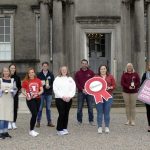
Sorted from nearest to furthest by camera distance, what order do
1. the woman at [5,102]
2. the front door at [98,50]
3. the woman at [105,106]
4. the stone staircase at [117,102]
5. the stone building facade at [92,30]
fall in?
the woman at [5,102]
the woman at [105,106]
the stone staircase at [117,102]
the stone building facade at [92,30]
the front door at [98,50]

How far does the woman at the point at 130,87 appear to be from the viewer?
13961 mm

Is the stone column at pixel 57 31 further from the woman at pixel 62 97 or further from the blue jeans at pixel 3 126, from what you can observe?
the blue jeans at pixel 3 126

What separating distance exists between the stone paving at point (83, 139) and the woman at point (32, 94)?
407 millimetres

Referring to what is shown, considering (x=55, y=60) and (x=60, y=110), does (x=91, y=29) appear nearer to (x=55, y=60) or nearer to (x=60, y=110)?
(x=55, y=60)

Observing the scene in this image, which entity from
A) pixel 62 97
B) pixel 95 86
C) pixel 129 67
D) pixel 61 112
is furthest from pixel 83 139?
pixel 129 67

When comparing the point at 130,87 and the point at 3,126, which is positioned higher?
the point at 130,87

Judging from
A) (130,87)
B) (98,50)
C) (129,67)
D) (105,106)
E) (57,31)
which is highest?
(57,31)

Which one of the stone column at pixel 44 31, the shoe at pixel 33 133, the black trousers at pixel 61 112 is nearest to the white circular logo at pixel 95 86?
the black trousers at pixel 61 112

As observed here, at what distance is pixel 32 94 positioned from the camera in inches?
468

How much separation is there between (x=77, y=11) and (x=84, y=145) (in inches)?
500

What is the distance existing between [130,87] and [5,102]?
4.14 meters

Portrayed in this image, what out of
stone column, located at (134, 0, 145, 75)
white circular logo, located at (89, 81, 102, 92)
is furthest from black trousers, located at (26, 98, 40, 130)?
stone column, located at (134, 0, 145, 75)

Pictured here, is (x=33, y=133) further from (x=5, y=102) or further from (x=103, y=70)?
(x=103, y=70)

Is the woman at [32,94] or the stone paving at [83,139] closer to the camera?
the stone paving at [83,139]
